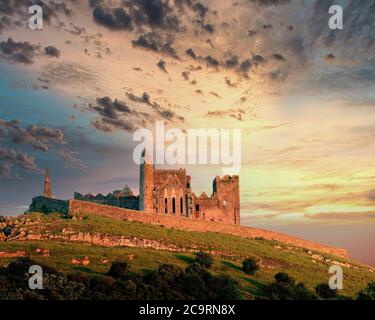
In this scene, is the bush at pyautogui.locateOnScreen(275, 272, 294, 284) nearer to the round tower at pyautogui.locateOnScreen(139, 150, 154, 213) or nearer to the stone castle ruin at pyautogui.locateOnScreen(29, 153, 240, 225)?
the stone castle ruin at pyautogui.locateOnScreen(29, 153, 240, 225)

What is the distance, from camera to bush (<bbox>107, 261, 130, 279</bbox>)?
32625 millimetres

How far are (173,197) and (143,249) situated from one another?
32.2m

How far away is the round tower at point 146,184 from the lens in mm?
73562

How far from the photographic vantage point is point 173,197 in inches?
3063

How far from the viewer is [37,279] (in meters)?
28.7

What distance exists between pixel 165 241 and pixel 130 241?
475 cm

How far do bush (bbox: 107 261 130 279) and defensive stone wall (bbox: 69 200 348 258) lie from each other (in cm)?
1762

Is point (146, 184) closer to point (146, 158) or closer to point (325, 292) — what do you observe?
point (146, 158)

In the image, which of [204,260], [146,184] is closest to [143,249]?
[204,260]

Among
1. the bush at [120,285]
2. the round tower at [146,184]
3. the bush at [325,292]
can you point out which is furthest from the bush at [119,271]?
the round tower at [146,184]

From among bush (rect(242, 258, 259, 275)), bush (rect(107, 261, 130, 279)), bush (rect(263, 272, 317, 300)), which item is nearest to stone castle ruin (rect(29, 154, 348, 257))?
bush (rect(242, 258, 259, 275))

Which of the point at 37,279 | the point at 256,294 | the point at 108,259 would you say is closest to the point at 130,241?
the point at 108,259

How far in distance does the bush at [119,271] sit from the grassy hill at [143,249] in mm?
1455

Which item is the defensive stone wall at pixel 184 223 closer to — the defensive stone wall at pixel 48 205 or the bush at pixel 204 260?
the defensive stone wall at pixel 48 205
